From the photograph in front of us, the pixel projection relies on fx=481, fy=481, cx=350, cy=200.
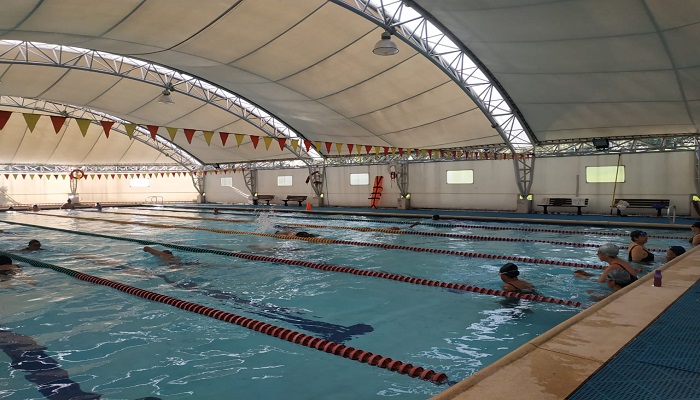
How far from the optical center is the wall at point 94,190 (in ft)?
95.3

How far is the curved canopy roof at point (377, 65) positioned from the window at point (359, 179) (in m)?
3.60

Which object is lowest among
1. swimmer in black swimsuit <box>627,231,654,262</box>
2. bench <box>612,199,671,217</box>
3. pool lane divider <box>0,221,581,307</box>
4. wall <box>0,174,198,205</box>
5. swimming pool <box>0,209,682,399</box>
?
swimming pool <box>0,209,682,399</box>

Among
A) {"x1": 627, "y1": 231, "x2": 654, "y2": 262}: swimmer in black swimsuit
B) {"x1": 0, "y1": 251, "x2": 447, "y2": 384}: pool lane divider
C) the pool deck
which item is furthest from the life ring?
the pool deck

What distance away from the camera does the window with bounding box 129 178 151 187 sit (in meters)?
33.1

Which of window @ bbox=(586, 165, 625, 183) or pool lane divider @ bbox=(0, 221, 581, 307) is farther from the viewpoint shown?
window @ bbox=(586, 165, 625, 183)

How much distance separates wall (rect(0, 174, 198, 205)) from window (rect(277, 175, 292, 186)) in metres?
9.14

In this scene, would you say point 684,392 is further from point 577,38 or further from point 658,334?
point 577,38

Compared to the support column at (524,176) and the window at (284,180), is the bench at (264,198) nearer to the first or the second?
the window at (284,180)

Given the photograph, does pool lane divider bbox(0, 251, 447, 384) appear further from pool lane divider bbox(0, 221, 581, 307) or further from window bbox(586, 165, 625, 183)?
window bbox(586, 165, 625, 183)

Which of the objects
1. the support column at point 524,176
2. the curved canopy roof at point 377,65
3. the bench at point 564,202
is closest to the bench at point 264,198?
the curved canopy roof at point 377,65

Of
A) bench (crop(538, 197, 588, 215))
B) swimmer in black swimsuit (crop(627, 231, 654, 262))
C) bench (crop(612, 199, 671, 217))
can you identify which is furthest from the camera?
bench (crop(538, 197, 588, 215))

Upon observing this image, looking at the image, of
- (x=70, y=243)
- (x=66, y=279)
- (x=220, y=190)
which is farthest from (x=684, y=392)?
(x=220, y=190)

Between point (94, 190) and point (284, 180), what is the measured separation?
13.7 meters

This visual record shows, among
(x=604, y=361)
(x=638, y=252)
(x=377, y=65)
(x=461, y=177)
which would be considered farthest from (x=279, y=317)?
(x=461, y=177)
